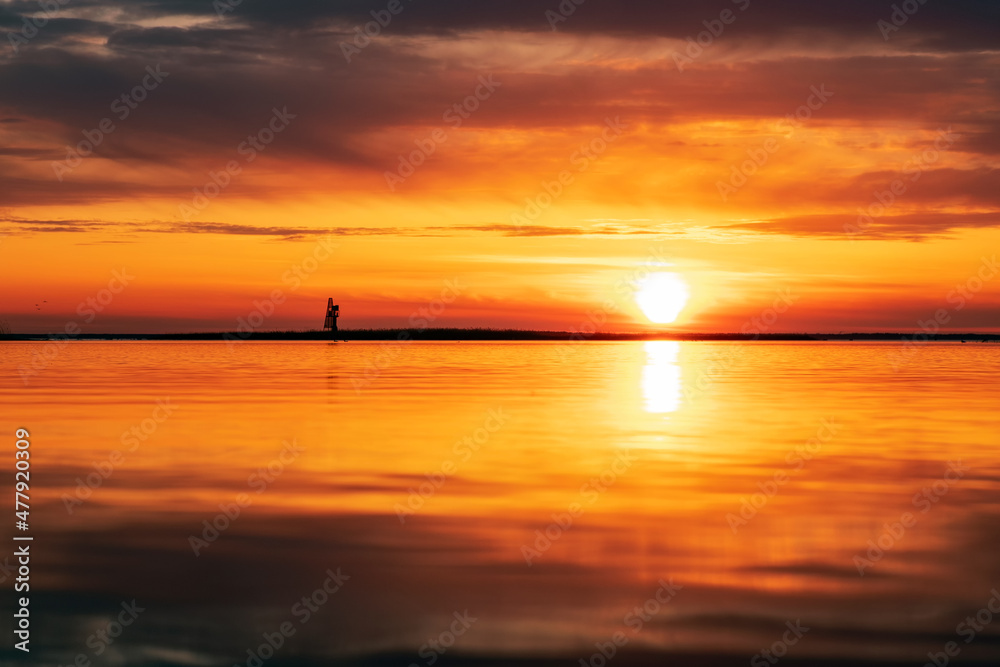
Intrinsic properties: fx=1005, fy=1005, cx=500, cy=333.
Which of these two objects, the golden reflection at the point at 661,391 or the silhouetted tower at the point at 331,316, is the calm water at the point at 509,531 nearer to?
the golden reflection at the point at 661,391

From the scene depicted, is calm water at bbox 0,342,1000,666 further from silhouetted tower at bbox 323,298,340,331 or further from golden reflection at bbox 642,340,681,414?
silhouetted tower at bbox 323,298,340,331

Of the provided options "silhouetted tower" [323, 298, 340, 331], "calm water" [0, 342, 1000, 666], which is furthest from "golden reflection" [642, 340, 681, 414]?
"silhouetted tower" [323, 298, 340, 331]

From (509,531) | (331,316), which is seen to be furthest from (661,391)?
(331,316)

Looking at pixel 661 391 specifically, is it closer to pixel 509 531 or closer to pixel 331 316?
pixel 509 531

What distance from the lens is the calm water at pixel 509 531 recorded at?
32.5 feet

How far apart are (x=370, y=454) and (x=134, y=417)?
34.0ft

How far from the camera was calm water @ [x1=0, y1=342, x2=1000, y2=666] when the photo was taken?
9.91 m

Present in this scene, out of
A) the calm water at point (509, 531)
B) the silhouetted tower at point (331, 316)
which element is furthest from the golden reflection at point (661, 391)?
the silhouetted tower at point (331, 316)

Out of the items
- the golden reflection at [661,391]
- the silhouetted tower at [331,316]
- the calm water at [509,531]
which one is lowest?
the calm water at [509,531]

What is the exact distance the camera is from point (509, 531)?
563 inches

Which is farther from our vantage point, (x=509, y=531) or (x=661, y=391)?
(x=661, y=391)

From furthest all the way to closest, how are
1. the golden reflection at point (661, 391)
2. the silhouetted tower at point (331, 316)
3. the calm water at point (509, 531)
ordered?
the silhouetted tower at point (331, 316) < the golden reflection at point (661, 391) < the calm water at point (509, 531)

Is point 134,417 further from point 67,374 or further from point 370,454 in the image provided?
point 67,374

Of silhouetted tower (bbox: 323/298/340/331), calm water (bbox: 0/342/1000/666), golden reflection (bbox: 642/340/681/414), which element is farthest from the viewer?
silhouetted tower (bbox: 323/298/340/331)
